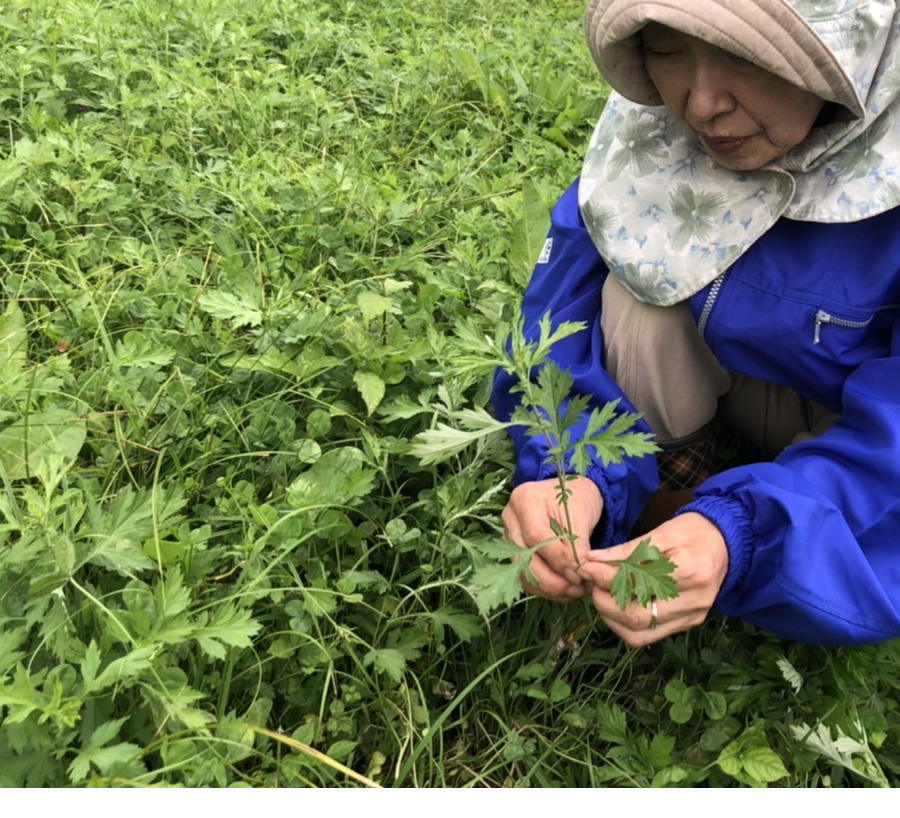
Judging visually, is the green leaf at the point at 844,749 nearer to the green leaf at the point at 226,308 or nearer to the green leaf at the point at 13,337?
the green leaf at the point at 226,308

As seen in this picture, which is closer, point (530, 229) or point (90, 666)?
point (90, 666)

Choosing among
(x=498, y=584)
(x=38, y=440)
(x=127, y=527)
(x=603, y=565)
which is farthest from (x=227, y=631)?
(x=38, y=440)

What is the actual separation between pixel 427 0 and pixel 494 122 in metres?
1.27

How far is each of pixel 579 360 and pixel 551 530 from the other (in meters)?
0.39

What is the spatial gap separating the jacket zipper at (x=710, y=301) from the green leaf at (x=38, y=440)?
3.39 ft

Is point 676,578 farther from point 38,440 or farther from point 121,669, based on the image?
point 38,440

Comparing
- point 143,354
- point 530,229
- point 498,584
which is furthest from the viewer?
point 530,229

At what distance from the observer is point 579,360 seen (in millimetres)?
1583

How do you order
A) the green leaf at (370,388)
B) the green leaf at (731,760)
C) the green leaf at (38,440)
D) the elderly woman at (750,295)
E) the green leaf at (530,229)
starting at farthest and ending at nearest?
the green leaf at (530,229), the green leaf at (370,388), the green leaf at (38,440), the green leaf at (731,760), the elderly woman at (750,295)

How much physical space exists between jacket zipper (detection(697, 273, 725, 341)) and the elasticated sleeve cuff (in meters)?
0.30

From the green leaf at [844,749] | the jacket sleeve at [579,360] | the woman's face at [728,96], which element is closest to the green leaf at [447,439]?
the jacket sleeve at [579,360]

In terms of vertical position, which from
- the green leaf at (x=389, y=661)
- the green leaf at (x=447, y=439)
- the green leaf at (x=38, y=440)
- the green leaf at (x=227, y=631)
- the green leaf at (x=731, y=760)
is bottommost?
the green leaf at (x=731, y=760)

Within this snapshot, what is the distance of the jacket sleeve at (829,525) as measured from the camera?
3.99 ft

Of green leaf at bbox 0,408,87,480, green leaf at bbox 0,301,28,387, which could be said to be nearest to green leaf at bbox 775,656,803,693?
green leaf at bbox 0,408,87,480
